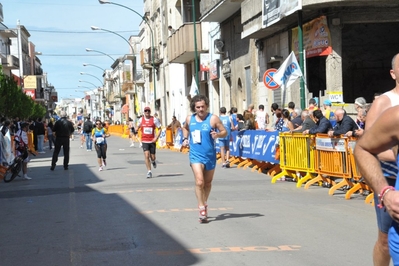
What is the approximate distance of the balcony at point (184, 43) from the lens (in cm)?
4006

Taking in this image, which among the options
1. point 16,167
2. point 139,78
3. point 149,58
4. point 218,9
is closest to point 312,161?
point 16,167

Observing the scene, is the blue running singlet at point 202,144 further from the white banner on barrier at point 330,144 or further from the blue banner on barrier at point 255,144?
the blue banner on barrier at point 255,144

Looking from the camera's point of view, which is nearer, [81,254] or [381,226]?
[381,226]

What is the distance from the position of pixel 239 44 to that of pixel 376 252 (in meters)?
29.5

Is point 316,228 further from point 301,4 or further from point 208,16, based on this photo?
point 208,16

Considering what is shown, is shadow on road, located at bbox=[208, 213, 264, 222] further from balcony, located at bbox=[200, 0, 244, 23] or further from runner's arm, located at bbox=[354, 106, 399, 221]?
balcony, located at bbox=[200, 0, 244, 23]

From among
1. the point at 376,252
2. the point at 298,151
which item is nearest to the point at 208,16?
the point at 298,151

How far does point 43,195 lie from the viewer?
14656 mm

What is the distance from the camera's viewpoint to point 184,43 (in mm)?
40719

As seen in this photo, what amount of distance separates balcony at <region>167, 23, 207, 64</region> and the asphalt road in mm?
24246

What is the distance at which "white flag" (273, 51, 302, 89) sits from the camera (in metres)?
21.2

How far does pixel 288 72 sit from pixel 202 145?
1167cm

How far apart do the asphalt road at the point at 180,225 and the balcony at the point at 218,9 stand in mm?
16258

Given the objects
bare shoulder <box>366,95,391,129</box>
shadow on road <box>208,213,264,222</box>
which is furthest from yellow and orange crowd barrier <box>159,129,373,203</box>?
bare shoulder <box>366,95,391,129</box>
